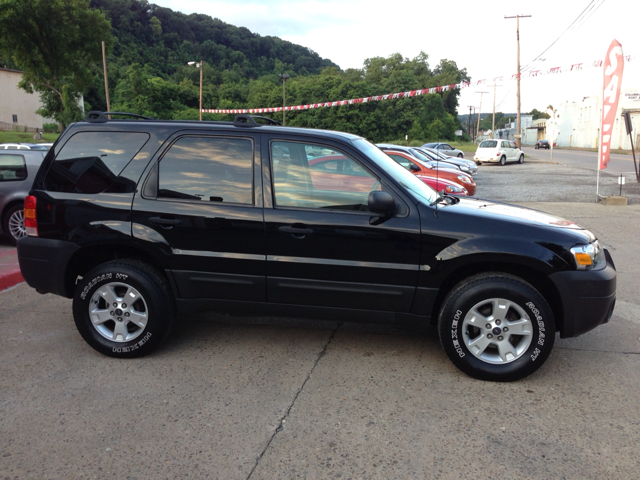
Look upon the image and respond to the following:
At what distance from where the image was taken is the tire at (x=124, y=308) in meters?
3.97

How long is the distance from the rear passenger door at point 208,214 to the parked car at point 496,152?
101ft

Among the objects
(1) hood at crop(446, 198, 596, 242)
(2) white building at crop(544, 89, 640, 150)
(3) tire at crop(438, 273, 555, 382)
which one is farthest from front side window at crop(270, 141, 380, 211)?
(2) white building at crop(544, 89, 640, 150)

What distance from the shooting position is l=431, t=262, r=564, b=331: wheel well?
147 inches

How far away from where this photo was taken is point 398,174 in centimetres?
409

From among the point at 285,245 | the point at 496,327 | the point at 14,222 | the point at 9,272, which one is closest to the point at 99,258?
the point at 285,245

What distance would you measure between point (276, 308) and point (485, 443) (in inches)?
68.8

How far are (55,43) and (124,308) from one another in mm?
48406

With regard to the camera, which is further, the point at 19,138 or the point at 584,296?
the point at 19,138

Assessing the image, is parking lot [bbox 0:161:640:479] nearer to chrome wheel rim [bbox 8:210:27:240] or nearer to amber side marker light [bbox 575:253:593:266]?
amber side marker light [bbox 575:253:593:266]

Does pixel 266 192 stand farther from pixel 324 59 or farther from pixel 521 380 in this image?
pixel 324 59

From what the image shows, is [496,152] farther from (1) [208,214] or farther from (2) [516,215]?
(1) [208,214]

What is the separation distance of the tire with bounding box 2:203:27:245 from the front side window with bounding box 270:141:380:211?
6164 mm

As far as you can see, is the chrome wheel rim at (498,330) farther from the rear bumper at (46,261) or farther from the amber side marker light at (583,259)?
the rear bumper at (46,261)

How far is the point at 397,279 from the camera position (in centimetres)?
374
